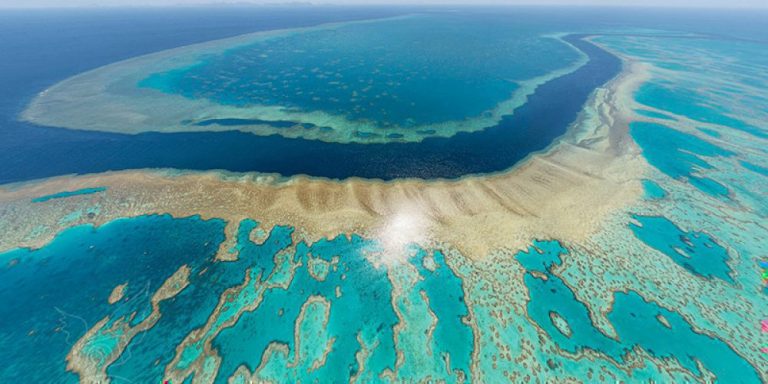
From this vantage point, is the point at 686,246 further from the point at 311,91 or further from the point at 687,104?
the point at 311,91

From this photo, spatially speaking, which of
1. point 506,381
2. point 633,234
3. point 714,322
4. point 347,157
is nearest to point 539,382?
point 506,381

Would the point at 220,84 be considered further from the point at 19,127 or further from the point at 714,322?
the point at 714,322

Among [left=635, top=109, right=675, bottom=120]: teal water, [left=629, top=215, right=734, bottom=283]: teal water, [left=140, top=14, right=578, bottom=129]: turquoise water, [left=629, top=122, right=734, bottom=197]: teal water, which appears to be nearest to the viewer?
[left=629, top=215, right=734, bottom=283]: teal water

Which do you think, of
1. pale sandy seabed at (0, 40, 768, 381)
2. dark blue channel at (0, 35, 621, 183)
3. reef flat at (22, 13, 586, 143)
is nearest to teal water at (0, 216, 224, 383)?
pale sandy seabed at (0, 40, 768, 381)

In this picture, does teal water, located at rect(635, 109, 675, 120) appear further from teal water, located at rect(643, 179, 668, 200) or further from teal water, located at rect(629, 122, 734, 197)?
teal water, located at rect(643, 179, 668, 200)

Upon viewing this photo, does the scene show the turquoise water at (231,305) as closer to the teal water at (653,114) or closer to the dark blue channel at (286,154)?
the dark blue channel at (286,154)

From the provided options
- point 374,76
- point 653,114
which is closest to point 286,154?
point 374,76

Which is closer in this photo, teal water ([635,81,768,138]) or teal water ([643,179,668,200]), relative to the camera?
teal water ([643,179,668,200])
